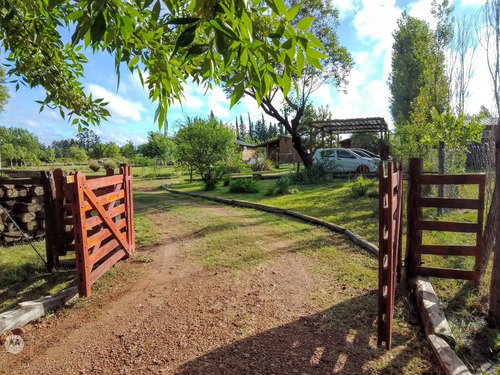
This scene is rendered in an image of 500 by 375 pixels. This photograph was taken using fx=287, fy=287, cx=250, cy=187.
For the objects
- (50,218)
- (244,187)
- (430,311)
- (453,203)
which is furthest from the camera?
(244,187)

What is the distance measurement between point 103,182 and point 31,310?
1833 mm

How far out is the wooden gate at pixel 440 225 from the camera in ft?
11.2

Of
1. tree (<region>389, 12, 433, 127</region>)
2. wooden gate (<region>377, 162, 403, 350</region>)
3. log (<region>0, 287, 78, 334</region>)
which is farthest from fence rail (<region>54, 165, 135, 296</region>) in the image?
tree (<region>389, 12, 433, 127</region>)

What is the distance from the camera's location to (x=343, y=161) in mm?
15727

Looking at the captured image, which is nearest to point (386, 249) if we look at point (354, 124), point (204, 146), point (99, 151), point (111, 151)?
point (204, 146)

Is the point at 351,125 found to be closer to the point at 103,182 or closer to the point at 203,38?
the point at 103,182

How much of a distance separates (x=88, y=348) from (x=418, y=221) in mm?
3831

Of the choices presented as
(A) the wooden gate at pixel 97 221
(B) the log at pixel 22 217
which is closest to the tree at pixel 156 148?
(B) the log at pixel 22 217

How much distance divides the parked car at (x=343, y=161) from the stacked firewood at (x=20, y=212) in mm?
12576

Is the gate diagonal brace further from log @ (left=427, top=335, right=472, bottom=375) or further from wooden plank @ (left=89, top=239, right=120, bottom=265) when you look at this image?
log @ (left=427, top=335, right=472, bottom=375)

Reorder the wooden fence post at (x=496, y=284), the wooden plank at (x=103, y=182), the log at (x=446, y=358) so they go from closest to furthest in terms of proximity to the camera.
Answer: the log at (x=446, y=358)
the wooden fence post at (x=496, y=284)
the wooden plank at (x=103, y=182)

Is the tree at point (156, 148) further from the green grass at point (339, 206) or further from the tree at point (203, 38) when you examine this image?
the tree at point (203, 38)

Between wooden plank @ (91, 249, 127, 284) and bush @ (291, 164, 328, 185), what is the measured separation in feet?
36.3

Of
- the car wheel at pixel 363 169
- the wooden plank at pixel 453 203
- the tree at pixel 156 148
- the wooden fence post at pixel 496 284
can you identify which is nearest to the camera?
the wooden fence post at pixel 496 284
